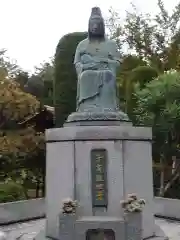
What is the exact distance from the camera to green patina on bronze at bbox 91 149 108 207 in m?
6.05

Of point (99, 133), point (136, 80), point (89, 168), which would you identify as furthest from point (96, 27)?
point (136, 80)

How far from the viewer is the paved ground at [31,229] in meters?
7.08

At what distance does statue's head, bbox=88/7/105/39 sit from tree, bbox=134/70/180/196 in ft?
12.5

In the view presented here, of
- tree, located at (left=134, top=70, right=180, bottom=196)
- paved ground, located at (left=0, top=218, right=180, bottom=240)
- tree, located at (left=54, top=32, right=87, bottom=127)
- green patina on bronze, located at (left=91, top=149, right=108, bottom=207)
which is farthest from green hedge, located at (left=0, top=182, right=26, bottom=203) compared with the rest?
green patina on bronze, located at (left=91, top=149, right=108, bottom=207)

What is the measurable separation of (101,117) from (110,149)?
597 millimetres

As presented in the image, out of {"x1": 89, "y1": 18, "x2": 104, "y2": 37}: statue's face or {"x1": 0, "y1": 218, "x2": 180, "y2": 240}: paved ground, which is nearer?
{"x1": 89, "y1": 18, "x2": 104, "y2": 37}: statue's face

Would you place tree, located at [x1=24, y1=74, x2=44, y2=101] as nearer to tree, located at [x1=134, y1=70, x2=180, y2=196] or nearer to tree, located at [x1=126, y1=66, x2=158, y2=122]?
tree, located at [x1=126, y1=66, x2=158, y2=122]

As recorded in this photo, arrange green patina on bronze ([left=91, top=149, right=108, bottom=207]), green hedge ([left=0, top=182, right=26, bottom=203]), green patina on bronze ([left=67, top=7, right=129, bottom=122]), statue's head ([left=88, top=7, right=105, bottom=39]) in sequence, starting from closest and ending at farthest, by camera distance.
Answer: green patina on bronze ([left=91, top=149, right=108, bottom=207]) → green patina on bronze ([left=67, top=7, right=129, bottom=122]) → statue's head ([left=88, top=7, right=105, bottom=39]) → green hedge ([left=0, top=182, right=26, bottom=203])

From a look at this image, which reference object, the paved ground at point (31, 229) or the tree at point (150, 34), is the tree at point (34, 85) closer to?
the tree at point (150, 34)

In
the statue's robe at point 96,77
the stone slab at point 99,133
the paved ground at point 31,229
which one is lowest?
the paved ground at point 31,229

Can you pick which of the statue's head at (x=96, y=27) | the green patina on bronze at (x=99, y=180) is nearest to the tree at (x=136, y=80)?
the statue's head at (x=96, y=27)

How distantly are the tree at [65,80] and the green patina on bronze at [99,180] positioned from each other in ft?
21.4

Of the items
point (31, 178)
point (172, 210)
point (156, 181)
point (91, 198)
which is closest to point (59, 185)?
point (91, 198)

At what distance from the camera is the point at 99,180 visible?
606 centimetres
